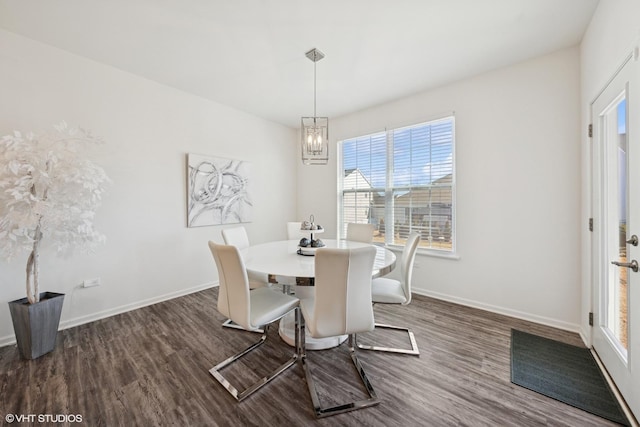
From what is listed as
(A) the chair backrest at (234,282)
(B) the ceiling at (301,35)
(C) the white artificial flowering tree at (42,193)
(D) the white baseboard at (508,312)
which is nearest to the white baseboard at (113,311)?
(C) the white artificial flowering tree at (42,193)

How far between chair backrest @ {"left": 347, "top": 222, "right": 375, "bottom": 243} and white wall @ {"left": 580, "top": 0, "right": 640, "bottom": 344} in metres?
1.99

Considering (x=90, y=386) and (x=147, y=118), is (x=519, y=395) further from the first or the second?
(x=147, y=118)

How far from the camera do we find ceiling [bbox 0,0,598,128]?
1.97m

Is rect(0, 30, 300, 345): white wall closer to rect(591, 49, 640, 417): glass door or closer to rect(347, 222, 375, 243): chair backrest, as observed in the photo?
rect(347, 222, 375, 243): chair backrest

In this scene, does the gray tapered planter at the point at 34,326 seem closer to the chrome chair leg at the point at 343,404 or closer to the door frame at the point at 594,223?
the chrome chair leg at the point at 343,404

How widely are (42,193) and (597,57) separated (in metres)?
4.72

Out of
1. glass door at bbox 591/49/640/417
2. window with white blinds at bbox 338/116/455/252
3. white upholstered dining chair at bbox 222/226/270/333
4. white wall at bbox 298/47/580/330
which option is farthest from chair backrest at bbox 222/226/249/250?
glass door at bbox 591/49/640/417

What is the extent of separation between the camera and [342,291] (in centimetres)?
155

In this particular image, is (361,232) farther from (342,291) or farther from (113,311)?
(113,311)

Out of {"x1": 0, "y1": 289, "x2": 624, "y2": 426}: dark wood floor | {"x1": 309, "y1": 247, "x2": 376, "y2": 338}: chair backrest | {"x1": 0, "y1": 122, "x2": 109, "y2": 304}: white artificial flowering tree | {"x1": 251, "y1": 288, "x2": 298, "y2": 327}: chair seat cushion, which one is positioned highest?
{"x1": 0, "y1": 122, "x2": 109, "y2": 304}: white artificial flowering tree

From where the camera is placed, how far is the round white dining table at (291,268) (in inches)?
67.8

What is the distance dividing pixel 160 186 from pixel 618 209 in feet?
14.7

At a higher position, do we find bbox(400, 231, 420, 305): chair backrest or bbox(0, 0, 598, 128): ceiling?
bbox(0, 0, 598, 128): ceiling

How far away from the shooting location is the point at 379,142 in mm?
3900
